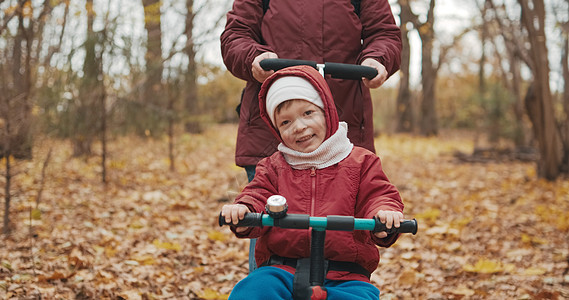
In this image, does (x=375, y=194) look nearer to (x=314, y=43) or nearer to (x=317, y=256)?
(x=317, y=256)

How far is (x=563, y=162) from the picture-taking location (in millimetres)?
8000

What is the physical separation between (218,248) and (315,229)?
122 inches

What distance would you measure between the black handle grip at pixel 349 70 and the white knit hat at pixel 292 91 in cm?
19

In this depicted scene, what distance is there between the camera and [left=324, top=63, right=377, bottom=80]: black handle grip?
216 centimetres

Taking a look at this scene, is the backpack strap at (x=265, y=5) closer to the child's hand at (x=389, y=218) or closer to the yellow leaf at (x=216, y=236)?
the child's hand at (x=389, y=218)

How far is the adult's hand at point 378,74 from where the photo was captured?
7.27ft

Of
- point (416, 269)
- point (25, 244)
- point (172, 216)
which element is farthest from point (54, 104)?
point (416, 269)

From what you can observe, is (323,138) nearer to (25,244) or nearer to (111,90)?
(25,244)

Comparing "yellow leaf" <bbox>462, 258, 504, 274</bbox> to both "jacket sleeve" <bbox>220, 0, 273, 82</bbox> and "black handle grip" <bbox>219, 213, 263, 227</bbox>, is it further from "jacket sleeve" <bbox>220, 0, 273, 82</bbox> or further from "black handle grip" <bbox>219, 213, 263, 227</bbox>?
"black handle grip" <bbox>219, 213, 263, 227</bbox>

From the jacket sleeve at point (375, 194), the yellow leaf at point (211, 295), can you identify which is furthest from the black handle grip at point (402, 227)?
the yellow leaf at point (211, 295)

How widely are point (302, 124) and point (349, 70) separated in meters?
0.35

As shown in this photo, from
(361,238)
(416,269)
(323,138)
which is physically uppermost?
(323,138)

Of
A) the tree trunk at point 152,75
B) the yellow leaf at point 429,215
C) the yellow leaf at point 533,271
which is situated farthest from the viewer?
the tree trunk at point 152,75

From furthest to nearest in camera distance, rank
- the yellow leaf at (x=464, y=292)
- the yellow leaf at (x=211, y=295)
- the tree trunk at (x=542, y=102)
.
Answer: the tree trunk at (x=542, y=102), the yellow leaf at (x=464, y=292), the yellow leaf at (x=211, y=295)
